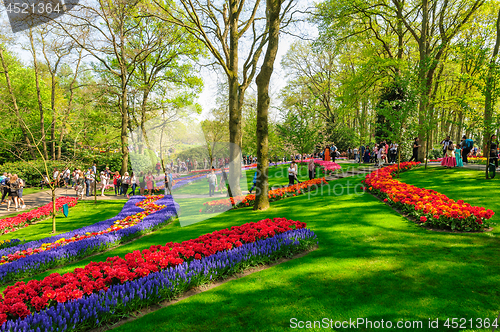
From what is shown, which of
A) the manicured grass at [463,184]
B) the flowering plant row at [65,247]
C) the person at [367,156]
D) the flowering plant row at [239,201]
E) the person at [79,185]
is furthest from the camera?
the person at [367,156]

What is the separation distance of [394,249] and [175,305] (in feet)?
15.3

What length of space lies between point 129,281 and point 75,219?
12.0m

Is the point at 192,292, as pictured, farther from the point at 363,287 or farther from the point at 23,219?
the point at 23,219

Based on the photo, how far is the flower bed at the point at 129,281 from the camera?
3414 millimetres

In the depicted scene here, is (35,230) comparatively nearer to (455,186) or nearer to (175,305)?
(175,305)

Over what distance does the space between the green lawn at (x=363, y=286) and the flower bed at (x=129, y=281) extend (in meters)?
0.33

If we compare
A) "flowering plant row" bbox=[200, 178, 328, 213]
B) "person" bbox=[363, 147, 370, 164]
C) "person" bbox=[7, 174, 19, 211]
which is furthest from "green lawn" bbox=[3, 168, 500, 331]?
"person" bbox=[363, 147, 370, 164]

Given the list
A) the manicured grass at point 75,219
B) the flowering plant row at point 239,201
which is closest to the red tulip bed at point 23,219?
the manicured grass at point 75,219

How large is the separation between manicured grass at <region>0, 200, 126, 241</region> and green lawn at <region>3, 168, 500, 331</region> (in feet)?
20.4

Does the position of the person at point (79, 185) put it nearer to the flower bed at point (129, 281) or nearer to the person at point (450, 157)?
the flower bed at point (129, 281)

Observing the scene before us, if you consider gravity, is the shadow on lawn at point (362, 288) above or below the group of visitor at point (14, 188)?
below

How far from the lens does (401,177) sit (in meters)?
14.9

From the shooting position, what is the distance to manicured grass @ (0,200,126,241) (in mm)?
11369

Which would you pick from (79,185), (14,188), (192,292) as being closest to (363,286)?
(192,292)
